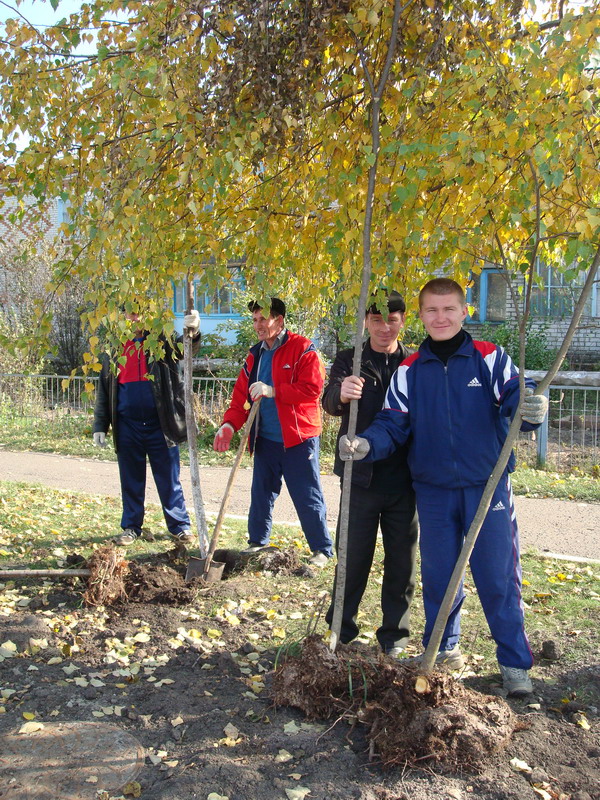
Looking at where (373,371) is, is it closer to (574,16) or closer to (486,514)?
(486,514)

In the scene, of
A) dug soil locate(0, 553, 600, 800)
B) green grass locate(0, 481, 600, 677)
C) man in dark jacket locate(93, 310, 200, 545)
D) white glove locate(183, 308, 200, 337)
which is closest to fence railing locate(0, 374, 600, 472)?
green grass locate(0, 481, 600, 677)

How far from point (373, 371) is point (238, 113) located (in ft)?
4.60

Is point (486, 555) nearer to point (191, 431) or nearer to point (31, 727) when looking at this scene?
point (31, 727)

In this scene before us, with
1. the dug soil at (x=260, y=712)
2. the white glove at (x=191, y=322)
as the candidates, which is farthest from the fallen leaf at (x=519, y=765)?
the white glove at (x=191, y=322)

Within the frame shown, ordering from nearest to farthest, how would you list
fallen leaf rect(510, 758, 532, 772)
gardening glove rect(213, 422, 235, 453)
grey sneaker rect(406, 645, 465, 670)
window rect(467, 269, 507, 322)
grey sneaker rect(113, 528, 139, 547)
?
fallen leaf rect(510, 758, 532, 772) → grey sneaker rect(406, 645, 465, 670) → gardening glove rect(213, 422, 235, 453) → grey sneaker rect(113, 528, 139, 547) → window rect(467, 269, 507, 322)

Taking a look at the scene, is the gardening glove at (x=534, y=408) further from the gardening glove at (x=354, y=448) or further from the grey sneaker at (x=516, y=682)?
the grey sneaker at (x=516, y=682)

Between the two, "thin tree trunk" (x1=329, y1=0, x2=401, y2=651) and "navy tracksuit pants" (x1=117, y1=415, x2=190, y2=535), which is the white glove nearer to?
"navy tracksuit pants" (x1=117, y1=415, x2=190, y2=535)

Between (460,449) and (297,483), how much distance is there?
2.09 meters

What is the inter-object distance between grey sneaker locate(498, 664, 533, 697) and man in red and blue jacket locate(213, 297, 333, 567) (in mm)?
1942

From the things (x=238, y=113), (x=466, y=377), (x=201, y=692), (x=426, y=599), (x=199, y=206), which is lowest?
(x=201, y=692)

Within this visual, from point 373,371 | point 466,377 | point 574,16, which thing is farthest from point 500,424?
point 574,16

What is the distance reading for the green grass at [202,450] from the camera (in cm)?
774

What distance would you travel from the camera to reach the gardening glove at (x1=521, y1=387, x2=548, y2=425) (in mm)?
2789

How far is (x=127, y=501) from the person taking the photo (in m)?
5.66
